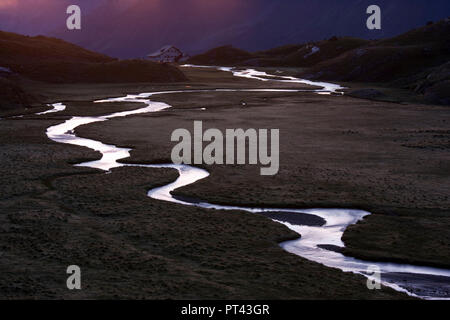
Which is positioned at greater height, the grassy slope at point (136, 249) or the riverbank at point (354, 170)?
the riverbank at point (354, 170)

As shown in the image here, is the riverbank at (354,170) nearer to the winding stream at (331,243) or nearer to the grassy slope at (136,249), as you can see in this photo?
the winding stream at (331,243)

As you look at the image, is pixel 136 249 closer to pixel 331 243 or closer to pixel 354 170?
pixel 331 243

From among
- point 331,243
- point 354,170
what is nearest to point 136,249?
point 331,243

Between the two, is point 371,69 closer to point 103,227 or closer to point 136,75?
point 136,75

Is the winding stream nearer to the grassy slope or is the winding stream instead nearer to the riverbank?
the riverbank

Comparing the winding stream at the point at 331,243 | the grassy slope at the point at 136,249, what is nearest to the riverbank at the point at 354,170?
the winding stream at the point at 331,243

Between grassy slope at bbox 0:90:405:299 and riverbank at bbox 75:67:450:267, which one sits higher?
riverbank at bbox 75:67:450:267

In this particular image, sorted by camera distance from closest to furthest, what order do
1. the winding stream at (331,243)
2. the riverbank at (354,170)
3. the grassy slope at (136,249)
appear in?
the grassy slope at (136,249), the winding stream at (331,243), the riverbank at (354,170)

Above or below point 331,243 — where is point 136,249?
above

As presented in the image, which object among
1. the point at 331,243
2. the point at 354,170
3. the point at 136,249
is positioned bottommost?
the point at 331,243

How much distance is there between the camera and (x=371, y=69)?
150m

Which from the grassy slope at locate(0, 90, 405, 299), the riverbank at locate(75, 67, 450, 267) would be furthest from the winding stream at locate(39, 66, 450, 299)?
the grassy slope at locate(0, 90, 405, 299)

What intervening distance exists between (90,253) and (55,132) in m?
37.6

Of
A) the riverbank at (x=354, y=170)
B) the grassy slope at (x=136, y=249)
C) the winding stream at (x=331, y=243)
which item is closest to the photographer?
the grassy slope at (x=136, y=249)
